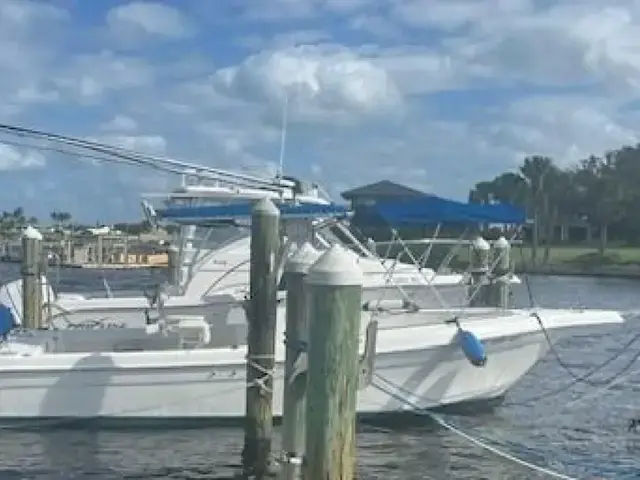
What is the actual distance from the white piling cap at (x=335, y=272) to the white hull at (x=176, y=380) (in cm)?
652

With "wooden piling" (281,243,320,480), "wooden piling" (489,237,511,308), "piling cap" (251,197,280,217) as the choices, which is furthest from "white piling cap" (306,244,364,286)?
"wooden piling" (489,237,511,308)

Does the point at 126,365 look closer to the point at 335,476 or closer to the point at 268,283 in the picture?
the point at 268,283

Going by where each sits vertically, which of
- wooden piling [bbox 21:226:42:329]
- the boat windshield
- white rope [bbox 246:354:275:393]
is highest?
the boat windshield

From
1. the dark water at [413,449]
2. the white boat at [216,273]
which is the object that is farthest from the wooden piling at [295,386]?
the white boat at [216,273]

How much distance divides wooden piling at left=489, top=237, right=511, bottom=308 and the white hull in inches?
115

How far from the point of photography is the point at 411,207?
60.2 ft

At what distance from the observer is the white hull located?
16.1 metres

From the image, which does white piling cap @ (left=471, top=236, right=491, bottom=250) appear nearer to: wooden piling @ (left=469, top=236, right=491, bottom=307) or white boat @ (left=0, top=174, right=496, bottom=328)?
wooden piling @ (left=469, top=236, right=491, bottom=307)

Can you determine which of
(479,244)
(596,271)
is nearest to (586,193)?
(596,271)

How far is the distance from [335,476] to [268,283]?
4866 mm

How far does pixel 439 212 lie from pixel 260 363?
5553mm

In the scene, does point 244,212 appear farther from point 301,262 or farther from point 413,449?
point 301,262

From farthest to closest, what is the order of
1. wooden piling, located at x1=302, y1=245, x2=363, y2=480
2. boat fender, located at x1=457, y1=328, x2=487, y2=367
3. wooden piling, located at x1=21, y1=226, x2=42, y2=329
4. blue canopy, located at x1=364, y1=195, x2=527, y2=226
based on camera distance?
wooden piling, located at x1=21, y1=226, x2=42, y2=329 → blue canopy, located at x1=364, y1=195, x2=527, y2=226 → boat fender, located at x1=457, y1=328, x2=487, y2=367 → wooden piling, located at x1=302, y1=245, x2=363, y2=480

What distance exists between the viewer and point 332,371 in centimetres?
923
